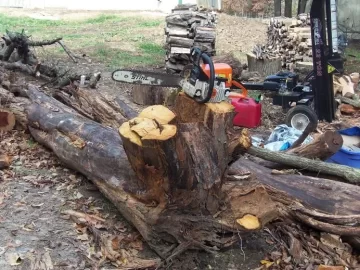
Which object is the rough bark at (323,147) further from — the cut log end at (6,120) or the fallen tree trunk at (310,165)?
the cut log end at (6,120)

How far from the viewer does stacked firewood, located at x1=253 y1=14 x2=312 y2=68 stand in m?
12.4

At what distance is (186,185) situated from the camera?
3656 mm

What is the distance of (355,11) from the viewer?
18031mm

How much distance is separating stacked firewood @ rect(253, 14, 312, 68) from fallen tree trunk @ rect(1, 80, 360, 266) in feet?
27.1

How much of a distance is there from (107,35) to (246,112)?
1039 centimetres

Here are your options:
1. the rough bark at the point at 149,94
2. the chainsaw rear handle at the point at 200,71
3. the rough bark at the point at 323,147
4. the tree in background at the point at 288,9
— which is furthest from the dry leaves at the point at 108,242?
the tree in background at the point at 288,9

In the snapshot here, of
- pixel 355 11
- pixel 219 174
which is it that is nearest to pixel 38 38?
pixel 355 11

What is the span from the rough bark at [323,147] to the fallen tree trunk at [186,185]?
1039mm

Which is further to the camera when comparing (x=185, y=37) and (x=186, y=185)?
(x=185, y=37)

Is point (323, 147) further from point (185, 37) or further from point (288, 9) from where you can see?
A: point (288, 9)

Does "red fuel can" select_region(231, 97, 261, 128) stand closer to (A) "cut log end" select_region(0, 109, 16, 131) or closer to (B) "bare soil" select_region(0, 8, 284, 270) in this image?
(B) "bare soil" select_region(0, 8, 284, 270)

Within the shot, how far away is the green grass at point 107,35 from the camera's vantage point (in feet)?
43.2

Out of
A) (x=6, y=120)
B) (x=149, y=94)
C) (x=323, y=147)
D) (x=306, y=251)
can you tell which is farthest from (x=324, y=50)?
(x=6, y=120)

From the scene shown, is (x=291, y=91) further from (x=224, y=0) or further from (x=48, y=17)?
(x=224, y=0)
